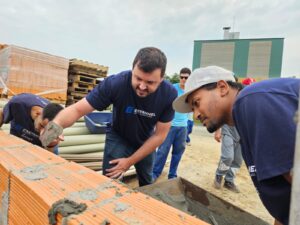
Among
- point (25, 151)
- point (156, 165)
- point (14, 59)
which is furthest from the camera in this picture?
point (14, 59)

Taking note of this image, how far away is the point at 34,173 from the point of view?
1085mm

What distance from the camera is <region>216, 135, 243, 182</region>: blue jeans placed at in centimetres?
379

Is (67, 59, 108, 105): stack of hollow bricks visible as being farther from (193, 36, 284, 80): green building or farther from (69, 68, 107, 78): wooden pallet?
(193, 36, 284, 80): green building

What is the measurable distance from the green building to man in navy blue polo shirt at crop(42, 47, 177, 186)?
1923 centimetres

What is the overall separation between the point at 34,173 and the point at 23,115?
5.99 feet

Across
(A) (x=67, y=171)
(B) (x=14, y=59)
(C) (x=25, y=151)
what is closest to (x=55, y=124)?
(C) (x=25, y=151)

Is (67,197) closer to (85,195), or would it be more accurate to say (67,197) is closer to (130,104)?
(85,195)

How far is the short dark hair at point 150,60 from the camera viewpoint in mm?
1993

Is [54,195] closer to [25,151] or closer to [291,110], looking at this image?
[25,151]

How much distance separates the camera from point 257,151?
3.09 ft

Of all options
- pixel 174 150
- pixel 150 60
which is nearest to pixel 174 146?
pixel 174 150

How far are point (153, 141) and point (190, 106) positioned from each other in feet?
2.91

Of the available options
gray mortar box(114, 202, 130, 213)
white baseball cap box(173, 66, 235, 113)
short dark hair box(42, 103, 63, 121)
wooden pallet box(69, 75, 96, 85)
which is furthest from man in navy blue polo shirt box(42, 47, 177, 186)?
wooden pallet box(69, 75, 96, 85)

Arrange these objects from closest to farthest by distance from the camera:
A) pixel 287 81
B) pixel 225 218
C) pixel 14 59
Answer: pixel 287 81 → pixel 225 218 → pixel 14 59
